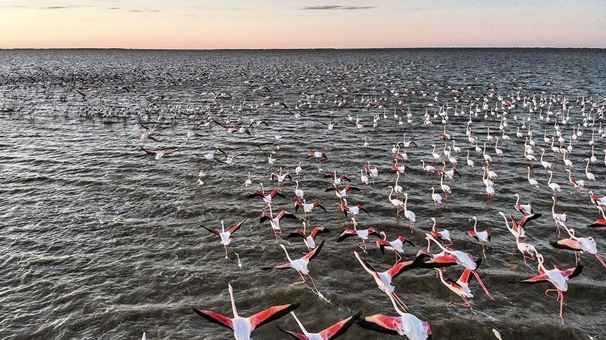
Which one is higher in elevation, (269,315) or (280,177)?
(269,315)

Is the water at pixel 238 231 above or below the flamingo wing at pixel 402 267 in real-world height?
below

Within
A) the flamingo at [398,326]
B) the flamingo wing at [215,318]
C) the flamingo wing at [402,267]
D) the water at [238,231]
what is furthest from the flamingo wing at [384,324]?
the water at [238,231]

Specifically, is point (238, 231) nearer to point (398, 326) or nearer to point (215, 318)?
point (215, 318)

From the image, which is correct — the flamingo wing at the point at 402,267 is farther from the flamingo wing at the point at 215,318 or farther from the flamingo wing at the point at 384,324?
the flamingo wing at the point at 215,318

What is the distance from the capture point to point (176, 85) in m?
59.3

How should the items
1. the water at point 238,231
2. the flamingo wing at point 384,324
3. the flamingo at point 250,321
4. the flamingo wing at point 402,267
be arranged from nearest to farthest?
the flamingo wing at point 384,324 → the flamingo at point 250,321 → the flamingo wing at point 402,267 → the water at point 238,231

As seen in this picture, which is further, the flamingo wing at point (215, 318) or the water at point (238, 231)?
the water at point (238, 231)

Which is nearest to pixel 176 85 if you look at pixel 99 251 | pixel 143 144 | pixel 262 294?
pixel 143 144

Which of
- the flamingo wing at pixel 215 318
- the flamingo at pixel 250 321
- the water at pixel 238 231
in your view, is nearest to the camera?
the flamingo wing at pixel 215 318

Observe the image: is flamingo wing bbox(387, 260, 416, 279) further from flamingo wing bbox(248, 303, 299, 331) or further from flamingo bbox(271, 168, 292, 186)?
flamingo bbox(271, 168, 292, 186)

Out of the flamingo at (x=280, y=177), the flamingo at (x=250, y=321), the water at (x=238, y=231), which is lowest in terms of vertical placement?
the water at (x=238, y=231)

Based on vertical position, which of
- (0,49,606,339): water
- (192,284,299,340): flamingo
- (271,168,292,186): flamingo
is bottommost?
(0,49,606,339): water

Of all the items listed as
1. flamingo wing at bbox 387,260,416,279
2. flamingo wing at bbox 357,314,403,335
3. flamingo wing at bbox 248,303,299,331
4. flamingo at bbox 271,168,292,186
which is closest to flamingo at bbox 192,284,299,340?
flamingo wing at bbox 248,303,299,331

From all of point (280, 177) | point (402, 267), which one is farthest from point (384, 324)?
point (280, 177)
